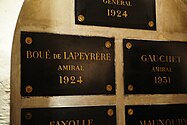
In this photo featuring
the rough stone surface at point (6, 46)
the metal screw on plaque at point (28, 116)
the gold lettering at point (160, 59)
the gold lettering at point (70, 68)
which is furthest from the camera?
the gold lettering at point (160, 59)

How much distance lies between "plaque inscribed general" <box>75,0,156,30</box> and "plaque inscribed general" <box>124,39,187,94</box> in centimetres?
12

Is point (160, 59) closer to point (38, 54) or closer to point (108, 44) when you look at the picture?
point (108, 44)

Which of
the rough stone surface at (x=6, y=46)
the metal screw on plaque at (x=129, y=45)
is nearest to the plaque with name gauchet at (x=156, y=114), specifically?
the metal screw on plaque at (x=129, y=45)

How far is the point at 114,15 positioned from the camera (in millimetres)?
1861

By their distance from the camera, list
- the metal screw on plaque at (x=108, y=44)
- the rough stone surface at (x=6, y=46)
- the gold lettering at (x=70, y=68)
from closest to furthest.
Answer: the rough stone surface at (x=6, y=46) → the gold lettering at (x=70, y=68) → the metal screw on plaque at (x=108, y=44)

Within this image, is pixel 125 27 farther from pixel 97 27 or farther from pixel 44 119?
pixel 44 119

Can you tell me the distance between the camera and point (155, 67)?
194 centimetres

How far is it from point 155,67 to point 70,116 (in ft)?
2.09

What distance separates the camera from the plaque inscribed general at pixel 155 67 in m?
1.86

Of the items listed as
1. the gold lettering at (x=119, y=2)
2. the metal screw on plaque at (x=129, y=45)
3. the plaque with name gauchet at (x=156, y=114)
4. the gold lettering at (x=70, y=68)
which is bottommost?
the plaque with name gauchet at (x=156, y=114)

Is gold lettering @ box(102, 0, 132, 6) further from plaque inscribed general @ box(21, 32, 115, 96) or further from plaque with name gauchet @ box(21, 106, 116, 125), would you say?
plaque with name gauchet @ box(21, 106, 116, 125)

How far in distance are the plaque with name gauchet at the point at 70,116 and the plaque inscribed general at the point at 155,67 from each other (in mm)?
197

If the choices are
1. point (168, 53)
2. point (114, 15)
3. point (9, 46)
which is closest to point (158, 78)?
point (168, 53)

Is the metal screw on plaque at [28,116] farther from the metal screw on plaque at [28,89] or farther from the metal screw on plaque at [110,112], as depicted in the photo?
the metal screw on plaque at [110,112]
